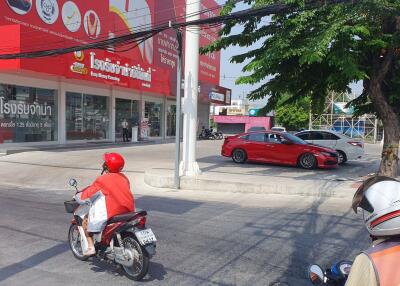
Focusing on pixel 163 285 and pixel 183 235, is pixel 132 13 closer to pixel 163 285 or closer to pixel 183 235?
pixel 183 235

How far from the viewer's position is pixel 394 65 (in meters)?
12.0

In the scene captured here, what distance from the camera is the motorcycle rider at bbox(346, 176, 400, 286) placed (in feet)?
6.07

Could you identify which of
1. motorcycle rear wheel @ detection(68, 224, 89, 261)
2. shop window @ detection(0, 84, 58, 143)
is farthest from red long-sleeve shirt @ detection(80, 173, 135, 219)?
shop window @ detection(0, 84, 58, 143)

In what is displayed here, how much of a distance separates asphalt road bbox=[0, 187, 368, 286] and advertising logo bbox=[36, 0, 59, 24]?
586 inches

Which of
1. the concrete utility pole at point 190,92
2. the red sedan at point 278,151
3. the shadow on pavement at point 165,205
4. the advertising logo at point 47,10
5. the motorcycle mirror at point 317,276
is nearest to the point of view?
the motorcycle mirror at point 317,276

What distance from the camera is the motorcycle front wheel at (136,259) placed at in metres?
4.88

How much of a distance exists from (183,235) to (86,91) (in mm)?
20243

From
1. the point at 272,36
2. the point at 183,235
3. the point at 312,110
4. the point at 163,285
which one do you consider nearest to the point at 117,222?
the point at 163,285

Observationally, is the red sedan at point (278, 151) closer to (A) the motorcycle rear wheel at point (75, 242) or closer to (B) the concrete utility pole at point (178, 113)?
(B) the concrete utility pole at point (178, 113)

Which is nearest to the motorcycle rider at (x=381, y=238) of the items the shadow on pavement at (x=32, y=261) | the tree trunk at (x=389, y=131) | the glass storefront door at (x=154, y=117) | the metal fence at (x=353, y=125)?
the shadow on pavement at (x=32, y=261)

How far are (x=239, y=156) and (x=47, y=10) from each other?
13.3m

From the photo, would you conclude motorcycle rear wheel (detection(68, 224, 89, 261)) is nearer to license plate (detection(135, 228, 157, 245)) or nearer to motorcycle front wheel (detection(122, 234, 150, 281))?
motorcycle front wheel (detection(122, 234, 150, 281))

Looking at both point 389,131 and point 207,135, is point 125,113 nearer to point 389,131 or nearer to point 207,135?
point 207,135

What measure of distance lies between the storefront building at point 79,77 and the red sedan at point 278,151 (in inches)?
243
